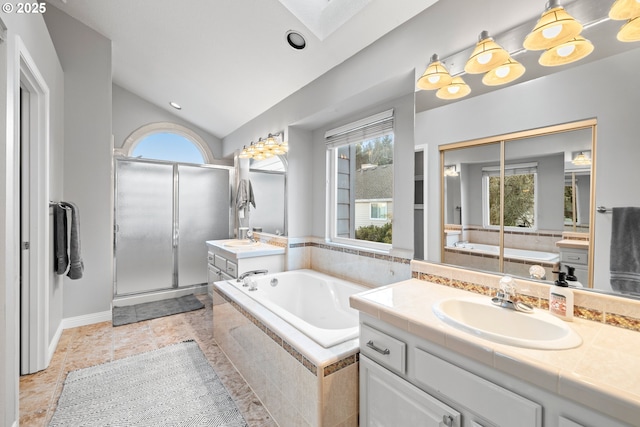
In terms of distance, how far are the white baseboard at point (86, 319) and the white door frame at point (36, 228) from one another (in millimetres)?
779

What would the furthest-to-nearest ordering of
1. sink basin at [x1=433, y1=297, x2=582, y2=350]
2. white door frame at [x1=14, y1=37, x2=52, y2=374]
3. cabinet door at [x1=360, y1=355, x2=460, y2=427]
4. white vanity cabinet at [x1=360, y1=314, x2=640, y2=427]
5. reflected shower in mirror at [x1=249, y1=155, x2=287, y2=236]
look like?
1. reflected shower in mirror at [x1=249, y1=155, x2=287, y2=236]
2. white door frame at [x1=14, y1=37, x2=52, y2=374]
3. cabinet door at [x1=360, y1=355, x2=460, y2=427]
4. sink basin at [x1=433, y1=297, x2=582, y2=350]
5. white vanity cabinet at [x1=360, y1=314, x2=640, y2=427]

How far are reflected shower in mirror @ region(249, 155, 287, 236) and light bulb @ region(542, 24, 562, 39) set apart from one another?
2502 millimetres

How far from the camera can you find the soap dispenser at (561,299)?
3.84 feet

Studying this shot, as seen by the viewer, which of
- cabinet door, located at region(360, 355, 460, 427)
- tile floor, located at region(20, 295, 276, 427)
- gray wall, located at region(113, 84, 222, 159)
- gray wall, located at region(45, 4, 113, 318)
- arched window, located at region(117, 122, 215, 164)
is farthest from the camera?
arched window, located at region(117, 122, 215, 164)

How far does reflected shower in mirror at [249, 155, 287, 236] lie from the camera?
3.44 m

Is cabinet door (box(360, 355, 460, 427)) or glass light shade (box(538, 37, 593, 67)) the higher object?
glass light shade (box(538, 37, 593, 67))

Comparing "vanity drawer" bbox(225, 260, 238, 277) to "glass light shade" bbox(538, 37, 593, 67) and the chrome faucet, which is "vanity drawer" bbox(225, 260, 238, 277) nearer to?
the chrome faucet

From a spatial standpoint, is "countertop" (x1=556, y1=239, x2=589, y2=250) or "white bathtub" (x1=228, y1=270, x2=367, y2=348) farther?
"white bathtub" (x1=228, y1=270, x2=367, y2=348)

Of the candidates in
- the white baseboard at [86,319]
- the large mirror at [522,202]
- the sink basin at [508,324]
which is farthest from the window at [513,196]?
the white baseboard at [86,319]

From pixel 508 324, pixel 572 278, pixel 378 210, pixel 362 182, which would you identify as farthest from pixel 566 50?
pixel 362 182

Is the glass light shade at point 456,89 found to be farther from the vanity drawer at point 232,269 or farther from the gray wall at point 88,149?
the gray wall at point 88,149

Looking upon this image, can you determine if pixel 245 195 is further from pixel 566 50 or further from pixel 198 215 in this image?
pixel 566 50

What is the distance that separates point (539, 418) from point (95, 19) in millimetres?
4399

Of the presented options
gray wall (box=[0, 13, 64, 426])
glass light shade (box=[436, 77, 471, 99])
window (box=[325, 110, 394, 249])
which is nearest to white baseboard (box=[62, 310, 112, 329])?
gray wall (box=[0, 13, 64, 426])
